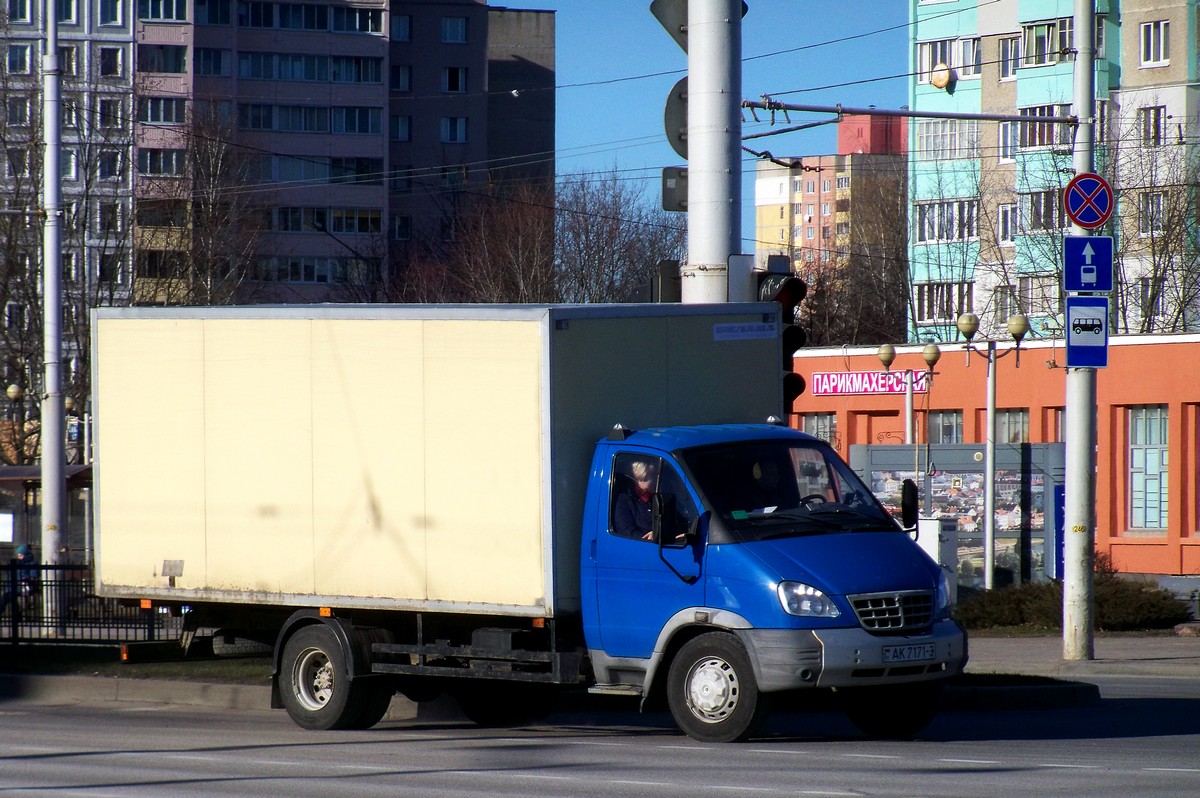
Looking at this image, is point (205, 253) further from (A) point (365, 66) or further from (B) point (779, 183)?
(B) point (779, 183)

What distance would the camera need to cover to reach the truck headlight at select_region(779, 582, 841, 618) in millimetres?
11086

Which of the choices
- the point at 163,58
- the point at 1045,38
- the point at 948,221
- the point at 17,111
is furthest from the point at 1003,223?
the point at 163,58

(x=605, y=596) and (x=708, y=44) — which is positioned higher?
(x=708, y=44)

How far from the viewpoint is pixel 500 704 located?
13.9 m

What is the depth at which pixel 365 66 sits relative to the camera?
9362cm

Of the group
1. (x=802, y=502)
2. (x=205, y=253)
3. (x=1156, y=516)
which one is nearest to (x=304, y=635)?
(x=802, y=502)

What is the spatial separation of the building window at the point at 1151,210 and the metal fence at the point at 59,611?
35.3 meters

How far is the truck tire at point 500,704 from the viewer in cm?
1382

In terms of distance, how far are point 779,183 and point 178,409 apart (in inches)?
7192

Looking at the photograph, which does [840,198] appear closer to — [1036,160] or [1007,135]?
[1007,135]

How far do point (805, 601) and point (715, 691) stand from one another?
0.90 m

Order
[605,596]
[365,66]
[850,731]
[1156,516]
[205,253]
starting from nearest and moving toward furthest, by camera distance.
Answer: [605,596]
[850,731]
[1156,516]
[205,253]
[365,66]

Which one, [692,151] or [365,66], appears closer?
[692,151]

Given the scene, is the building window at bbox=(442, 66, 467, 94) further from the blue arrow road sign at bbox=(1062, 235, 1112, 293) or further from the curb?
the curb
